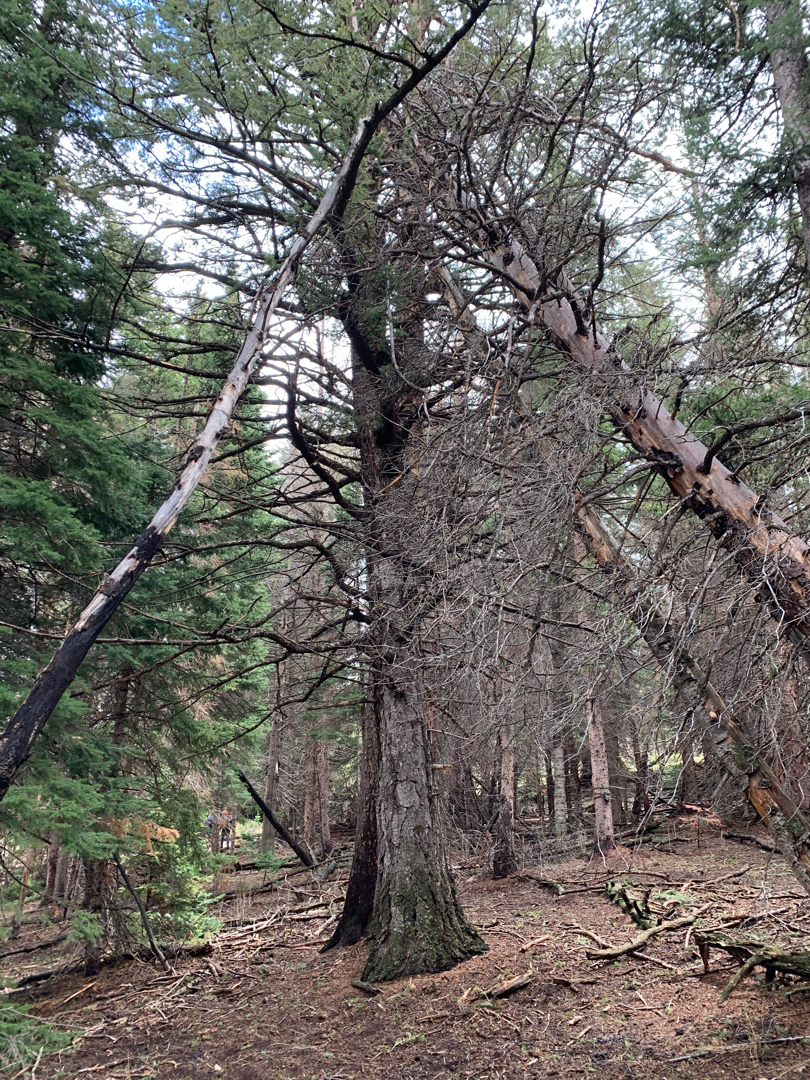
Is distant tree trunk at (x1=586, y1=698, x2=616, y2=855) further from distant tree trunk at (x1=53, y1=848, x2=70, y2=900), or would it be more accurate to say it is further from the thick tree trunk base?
distant tree trunk at (x1=53, y1=848, x2=70, y2=900)

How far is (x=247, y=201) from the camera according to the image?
6590 millimetres

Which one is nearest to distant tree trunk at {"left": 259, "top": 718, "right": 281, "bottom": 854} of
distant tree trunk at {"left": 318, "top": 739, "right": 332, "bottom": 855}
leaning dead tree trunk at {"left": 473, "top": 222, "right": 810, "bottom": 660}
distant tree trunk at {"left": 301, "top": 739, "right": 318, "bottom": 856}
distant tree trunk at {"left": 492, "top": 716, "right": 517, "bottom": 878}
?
distant tree trunk at {"left": 301, "top": 739, "right": 318, "bottom": 856}

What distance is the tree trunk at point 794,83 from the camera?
18.1 ft

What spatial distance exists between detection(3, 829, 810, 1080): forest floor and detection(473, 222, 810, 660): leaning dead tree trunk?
60.7 inches

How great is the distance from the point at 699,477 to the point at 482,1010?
4354mm

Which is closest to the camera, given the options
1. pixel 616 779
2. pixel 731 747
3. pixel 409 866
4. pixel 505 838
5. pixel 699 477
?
pixel 731 747

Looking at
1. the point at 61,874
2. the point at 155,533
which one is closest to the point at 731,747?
the point at 155,533

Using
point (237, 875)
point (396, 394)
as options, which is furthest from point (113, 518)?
point (237, 875)

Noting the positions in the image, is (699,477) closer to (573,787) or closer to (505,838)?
(505,838)

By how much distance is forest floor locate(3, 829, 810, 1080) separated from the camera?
404cm

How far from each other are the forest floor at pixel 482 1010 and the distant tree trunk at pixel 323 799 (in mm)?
8721

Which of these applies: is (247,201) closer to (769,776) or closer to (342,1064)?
(769,776)

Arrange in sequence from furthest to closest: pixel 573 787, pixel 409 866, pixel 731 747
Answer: pixel 573 787 < pixel 409 866 < pixel 731 747

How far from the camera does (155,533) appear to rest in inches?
129
